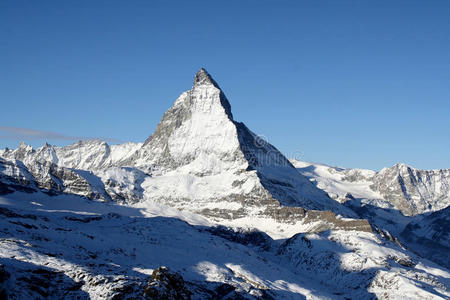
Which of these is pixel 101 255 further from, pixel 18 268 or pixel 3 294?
pixel 3 294

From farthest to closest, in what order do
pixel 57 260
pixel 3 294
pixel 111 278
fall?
1. pixel 57 260
2. pixel 111 278
3. pixel 3 294

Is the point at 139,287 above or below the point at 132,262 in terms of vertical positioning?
above

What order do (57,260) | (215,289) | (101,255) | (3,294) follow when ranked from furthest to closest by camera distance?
1. (101,255)
2. (215,289)
3. (57,260)
4. (3,294)

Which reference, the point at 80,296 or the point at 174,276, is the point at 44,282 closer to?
the point at 80,296

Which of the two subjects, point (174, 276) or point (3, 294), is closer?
point (3, 294)

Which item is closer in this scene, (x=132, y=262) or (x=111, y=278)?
(x=111, y=278)

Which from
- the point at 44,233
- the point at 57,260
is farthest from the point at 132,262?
the point at 57,260

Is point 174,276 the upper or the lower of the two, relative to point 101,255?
upper

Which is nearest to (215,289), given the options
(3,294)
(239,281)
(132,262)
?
(239,281)

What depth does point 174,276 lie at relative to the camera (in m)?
117

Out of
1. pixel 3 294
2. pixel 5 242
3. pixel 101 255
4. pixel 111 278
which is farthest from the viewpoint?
pixel 101 255

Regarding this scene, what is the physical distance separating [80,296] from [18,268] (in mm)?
14822

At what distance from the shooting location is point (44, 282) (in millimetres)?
108062

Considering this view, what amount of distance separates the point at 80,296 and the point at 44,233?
313 ft
